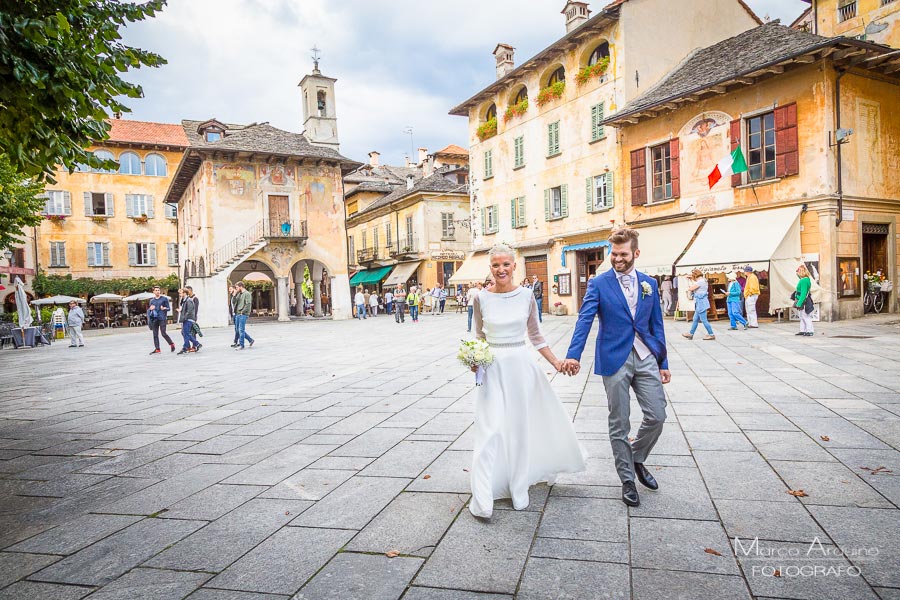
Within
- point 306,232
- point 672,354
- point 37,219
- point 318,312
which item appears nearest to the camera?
point 672,354

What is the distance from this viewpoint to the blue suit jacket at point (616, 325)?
389 cm

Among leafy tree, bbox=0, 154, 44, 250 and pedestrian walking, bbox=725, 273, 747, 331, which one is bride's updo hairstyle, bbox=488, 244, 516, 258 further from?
leafy tree, bbox=0, 154, 44, 250

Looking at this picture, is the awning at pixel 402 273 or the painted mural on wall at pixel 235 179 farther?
the awning at pixel 402 273

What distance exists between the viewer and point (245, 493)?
13.5 ft

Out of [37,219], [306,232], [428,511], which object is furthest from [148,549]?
[306,232]

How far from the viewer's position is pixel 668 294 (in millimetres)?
21375

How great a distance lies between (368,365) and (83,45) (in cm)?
720

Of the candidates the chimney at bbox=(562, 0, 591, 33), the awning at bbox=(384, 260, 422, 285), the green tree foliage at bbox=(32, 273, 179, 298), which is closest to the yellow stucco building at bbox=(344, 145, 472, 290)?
the awning at bbox=(384, 260, 422, 285)

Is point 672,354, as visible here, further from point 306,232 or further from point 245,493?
point 306,232

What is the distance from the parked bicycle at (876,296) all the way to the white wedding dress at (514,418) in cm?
1776

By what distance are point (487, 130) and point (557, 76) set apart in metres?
5.27

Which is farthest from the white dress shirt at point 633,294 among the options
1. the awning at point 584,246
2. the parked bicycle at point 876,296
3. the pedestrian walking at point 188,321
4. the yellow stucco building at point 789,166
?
the awning at point 584,246

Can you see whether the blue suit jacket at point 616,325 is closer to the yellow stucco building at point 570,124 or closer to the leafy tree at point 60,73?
the leafy tree at point 60,73

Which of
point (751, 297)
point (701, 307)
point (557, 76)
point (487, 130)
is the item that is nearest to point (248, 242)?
point (487, 130)
